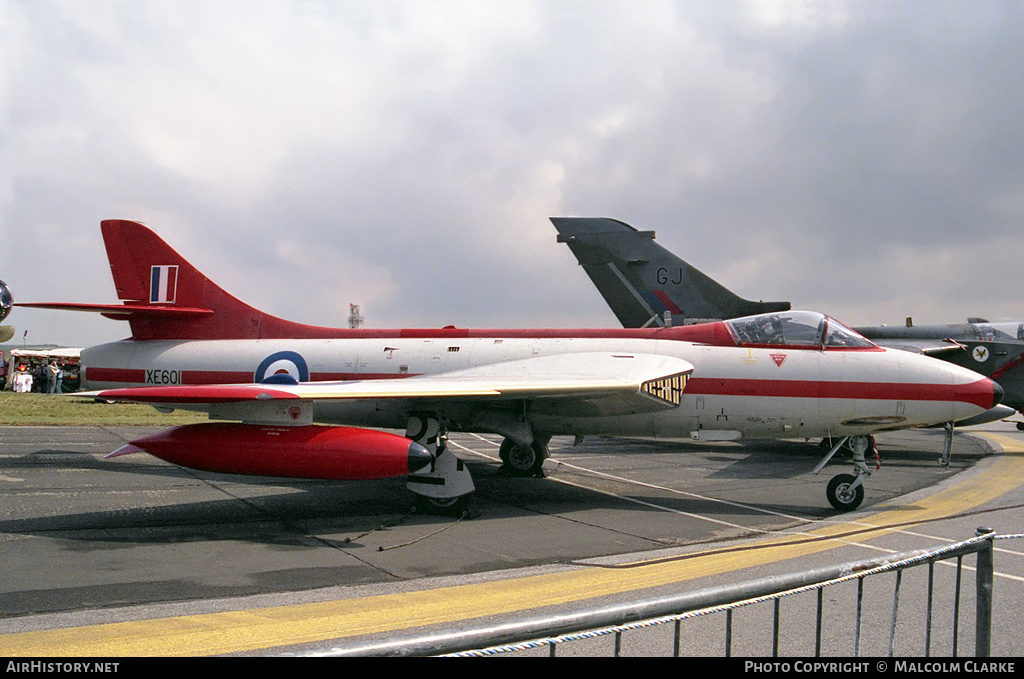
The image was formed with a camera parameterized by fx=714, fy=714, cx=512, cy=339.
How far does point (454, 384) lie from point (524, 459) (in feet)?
11.5

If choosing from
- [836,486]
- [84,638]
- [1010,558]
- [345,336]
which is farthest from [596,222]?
[84,638]

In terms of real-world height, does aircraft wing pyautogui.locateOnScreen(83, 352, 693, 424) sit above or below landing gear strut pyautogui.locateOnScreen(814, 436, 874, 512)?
above

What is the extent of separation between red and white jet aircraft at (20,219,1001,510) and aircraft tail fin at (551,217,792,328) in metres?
8.22

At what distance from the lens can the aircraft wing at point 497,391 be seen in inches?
315

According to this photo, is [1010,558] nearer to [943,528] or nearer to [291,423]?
[943,528]

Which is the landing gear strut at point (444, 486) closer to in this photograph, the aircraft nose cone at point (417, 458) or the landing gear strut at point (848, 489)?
the aircraft nose cone at point (417, 458)

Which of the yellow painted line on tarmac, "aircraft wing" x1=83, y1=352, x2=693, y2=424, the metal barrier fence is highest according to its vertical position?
"aircraft wing" x1=83, y1=352, x2=693, y2=424

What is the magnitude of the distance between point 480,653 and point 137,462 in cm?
1262

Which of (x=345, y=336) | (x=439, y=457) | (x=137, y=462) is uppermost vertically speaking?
(x=345, y=336)

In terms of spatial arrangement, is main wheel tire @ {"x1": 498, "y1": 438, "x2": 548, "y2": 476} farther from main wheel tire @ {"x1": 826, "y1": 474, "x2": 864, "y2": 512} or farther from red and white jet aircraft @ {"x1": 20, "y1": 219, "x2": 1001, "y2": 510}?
main wheel tire @ {"x1": 826, "y1": 474, "x2": 864, "y2": 512}

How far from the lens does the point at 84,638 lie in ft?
14.9

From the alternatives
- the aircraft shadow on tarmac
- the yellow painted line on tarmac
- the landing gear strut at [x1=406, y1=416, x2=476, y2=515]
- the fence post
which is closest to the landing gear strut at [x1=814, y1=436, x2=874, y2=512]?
the aircraft shadow on tarmac

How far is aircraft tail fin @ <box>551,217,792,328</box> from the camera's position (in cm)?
1919

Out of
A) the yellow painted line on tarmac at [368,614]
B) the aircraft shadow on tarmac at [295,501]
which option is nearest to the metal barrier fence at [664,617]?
the yellow painted line on tarmac at [368,614]
